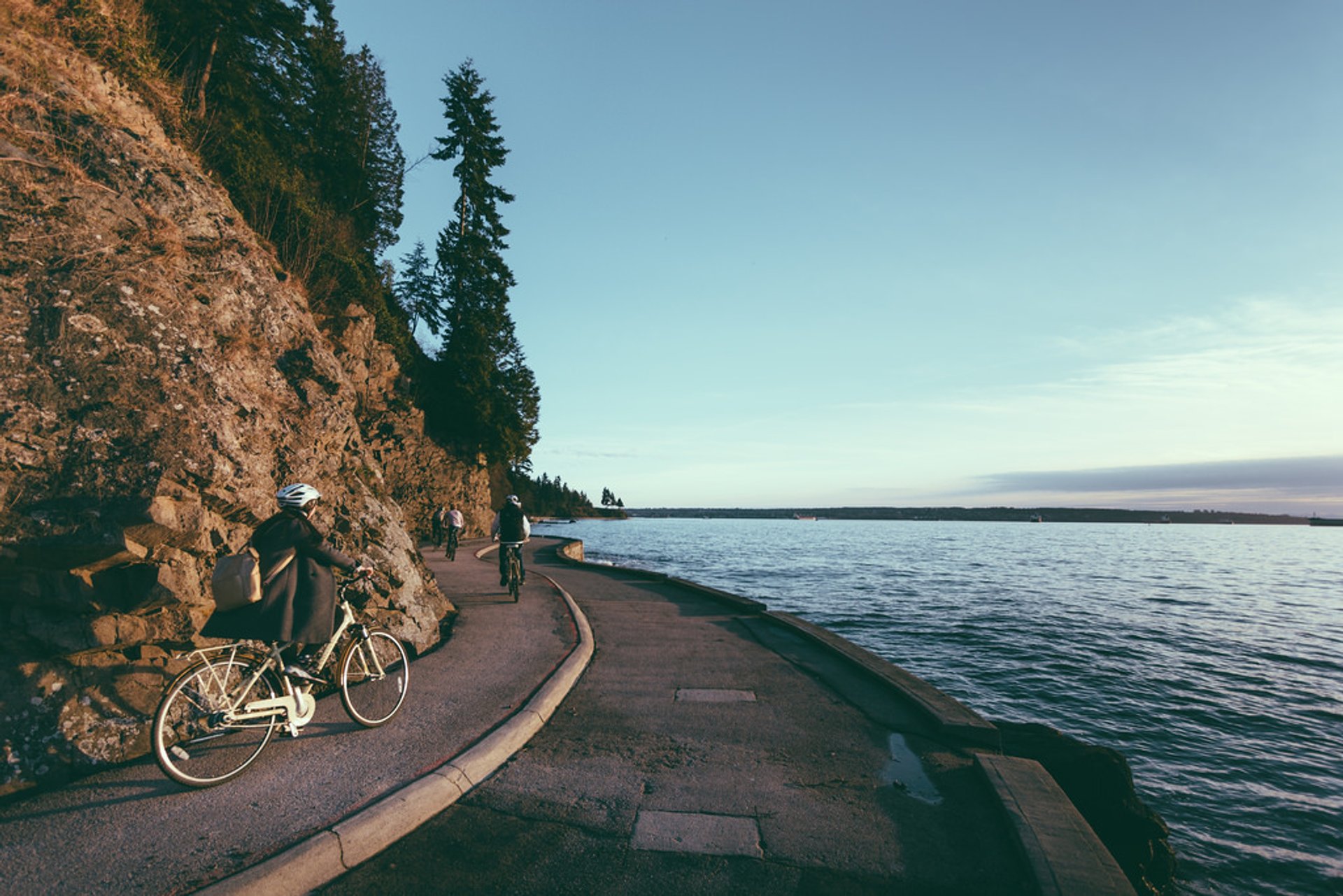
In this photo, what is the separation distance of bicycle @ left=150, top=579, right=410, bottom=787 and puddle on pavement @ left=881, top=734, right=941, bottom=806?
478 centimetres

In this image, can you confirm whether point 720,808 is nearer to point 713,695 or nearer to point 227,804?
point 713,695

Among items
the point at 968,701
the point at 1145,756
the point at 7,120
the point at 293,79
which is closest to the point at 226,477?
the point at 7,120

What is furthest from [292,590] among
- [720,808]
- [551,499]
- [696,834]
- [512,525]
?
[551,499]

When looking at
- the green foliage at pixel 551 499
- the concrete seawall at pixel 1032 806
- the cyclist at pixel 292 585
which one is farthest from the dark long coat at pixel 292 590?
the green foliage at pixel 551 499

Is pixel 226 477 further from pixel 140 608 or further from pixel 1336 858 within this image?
pixel 1336 858

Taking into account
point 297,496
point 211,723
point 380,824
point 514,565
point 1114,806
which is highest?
point 297,496

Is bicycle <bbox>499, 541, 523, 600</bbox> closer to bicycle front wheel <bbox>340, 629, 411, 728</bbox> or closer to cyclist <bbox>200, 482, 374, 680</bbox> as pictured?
bicycle front wheel <bbox>340, 629, 411, 728</bbox>

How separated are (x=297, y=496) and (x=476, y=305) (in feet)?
109

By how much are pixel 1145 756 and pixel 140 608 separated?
44.5 feet

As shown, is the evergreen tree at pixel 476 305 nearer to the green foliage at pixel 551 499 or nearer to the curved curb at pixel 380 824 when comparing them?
the curved curb at pixel 380 824

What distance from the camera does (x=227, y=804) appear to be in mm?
4082

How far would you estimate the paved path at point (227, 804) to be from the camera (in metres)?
3.32

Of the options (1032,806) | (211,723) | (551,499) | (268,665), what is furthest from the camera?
(551,499)

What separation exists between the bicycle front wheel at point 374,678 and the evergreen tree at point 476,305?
99.9 feet
